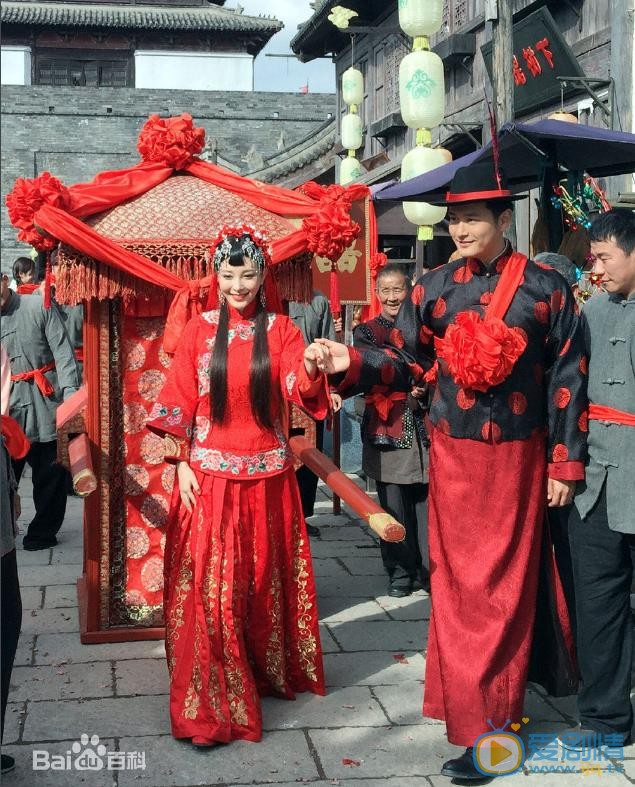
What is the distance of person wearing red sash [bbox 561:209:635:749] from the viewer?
12.1 ft

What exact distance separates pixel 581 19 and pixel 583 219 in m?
5.25

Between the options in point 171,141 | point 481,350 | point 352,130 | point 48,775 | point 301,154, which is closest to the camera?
point 481,350

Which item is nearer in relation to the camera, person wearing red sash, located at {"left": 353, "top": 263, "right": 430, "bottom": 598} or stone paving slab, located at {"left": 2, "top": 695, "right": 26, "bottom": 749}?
stone paving slab, located at {"left": 2, "top": 695, "right": 26, "bottom": 749}

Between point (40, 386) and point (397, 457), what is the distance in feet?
8.11

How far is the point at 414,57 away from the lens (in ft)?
33.2

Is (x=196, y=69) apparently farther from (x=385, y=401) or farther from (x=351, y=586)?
(x=351, y=586)

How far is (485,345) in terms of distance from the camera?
342 centimetres

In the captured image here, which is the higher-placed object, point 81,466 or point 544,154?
point 544,154

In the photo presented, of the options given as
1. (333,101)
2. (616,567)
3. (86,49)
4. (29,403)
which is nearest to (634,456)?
(616,567)

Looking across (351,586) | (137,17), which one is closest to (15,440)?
(351,586)

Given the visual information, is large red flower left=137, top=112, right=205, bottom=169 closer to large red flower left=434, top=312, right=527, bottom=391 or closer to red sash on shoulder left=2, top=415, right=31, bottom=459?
large red flower left=434, top=312, right=527, bottom=391

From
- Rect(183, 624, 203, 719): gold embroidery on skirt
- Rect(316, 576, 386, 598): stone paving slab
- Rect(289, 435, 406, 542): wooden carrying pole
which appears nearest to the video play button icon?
Rect(289, 435, 406, 542): wooden carrying pole

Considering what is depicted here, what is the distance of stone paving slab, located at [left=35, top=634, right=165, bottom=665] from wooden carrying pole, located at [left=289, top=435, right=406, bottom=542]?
4.00 ft

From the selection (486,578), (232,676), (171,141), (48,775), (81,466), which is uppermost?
(171,141)
